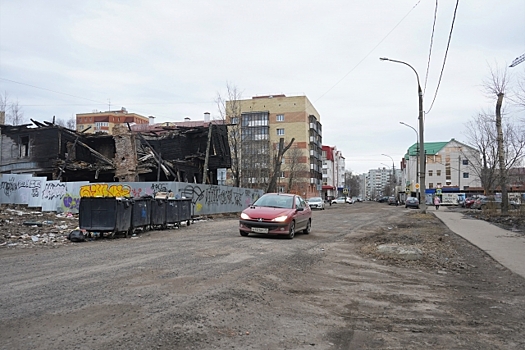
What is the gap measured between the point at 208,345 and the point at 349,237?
11760 mm

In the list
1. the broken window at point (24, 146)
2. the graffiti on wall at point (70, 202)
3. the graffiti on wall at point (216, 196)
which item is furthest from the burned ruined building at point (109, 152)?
the graffiti on wall at point (70, 202)

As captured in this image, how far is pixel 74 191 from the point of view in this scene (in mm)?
26484

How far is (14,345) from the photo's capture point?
401cm

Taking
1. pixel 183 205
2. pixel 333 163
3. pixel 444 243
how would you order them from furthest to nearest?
pixel 333 163 → pixel 183 205 → pixel 444 243

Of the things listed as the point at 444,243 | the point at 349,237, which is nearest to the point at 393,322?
the point at 444,243

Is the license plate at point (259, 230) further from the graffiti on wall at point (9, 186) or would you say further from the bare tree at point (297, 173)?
the bare tree at point (297, 173)

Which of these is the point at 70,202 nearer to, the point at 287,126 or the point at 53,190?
the point at 53,190

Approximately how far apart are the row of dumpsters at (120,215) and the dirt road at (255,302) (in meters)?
3.96

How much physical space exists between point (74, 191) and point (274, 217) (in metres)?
17.3

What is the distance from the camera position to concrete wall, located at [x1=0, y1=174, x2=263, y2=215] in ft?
85.9

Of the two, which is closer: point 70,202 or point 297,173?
point 70,202

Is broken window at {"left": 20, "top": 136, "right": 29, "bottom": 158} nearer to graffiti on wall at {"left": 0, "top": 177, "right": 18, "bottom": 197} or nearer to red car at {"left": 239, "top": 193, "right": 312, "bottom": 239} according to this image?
graffiti on wall at {"left": 0, "top": 177, "right": 18, "bottom": 197}

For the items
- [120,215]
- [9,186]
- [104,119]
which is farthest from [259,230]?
[104,119]

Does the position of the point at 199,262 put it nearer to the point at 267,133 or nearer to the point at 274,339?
the point at 274,339
